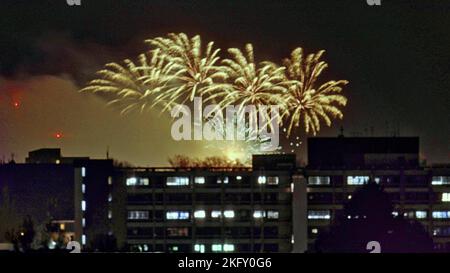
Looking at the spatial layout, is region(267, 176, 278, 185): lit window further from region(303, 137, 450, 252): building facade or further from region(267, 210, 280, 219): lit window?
region(267, 210, 280, 219): lit window

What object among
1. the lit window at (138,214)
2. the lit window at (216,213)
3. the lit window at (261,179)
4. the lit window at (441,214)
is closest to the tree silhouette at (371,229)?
the lit window at (441,214)

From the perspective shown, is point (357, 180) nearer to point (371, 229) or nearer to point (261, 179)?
point (261, 179)

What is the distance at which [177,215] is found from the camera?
1647 centimetres

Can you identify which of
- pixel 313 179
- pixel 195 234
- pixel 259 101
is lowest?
pixel 195 234

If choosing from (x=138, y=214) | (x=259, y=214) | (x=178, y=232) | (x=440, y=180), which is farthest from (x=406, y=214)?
(x=138, y=214)

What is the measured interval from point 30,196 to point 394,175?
19.5ft

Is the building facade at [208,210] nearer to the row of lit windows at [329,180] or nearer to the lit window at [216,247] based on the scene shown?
the lit window at [216,247]

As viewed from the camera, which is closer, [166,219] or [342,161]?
[342,161]

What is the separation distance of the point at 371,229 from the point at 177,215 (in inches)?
214

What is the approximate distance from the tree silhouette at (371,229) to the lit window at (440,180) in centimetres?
98

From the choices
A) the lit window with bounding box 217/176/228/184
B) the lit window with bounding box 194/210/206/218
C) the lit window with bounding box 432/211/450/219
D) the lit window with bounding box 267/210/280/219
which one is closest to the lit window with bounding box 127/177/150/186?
the lit window with bounding box 217/176/228/184
